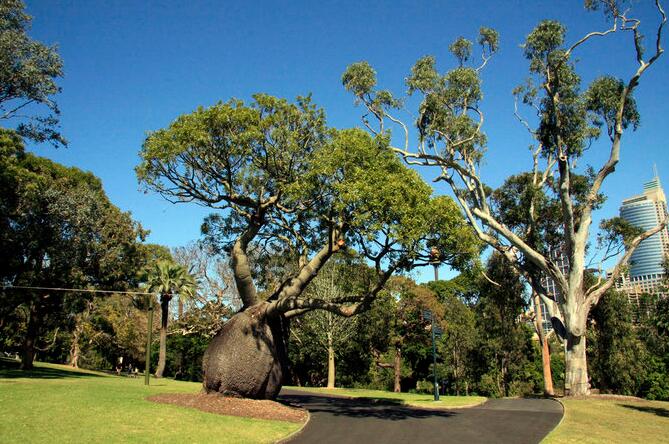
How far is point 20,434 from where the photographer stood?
1004cm

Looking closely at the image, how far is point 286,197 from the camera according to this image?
1908 centimetres

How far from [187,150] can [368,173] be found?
706 centimetres

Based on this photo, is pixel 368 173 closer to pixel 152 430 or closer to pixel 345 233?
pixel 345 233

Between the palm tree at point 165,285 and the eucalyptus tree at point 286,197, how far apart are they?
21.8m

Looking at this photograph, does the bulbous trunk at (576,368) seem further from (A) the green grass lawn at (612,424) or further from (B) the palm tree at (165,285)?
(B) the palm tree at (165,285)

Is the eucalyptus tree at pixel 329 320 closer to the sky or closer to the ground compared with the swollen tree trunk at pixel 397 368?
closer to the sky

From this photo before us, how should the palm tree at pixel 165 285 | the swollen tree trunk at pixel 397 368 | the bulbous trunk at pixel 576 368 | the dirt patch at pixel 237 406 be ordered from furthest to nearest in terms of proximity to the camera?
the swollen tree trunk at pixel 397 368, the palm tree at pixel 165 285, the bulbous trunk at pixel 576 368, the dirt patch at pixel 237 406

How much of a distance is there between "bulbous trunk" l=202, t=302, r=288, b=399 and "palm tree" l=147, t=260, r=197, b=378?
905 inches

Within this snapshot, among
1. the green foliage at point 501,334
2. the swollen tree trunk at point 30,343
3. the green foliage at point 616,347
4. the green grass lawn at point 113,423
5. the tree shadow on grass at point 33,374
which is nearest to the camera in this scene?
the green grass lawn at point 113,423

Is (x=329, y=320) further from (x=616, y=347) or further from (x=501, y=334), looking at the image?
(x=616, y=347)

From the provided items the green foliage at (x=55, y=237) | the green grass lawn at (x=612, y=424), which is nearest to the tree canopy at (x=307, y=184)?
the green grass lawn at (x=612, y=424)

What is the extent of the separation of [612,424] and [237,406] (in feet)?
40.4

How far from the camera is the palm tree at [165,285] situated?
125 feet

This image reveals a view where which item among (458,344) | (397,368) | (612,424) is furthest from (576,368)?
(397,368)
